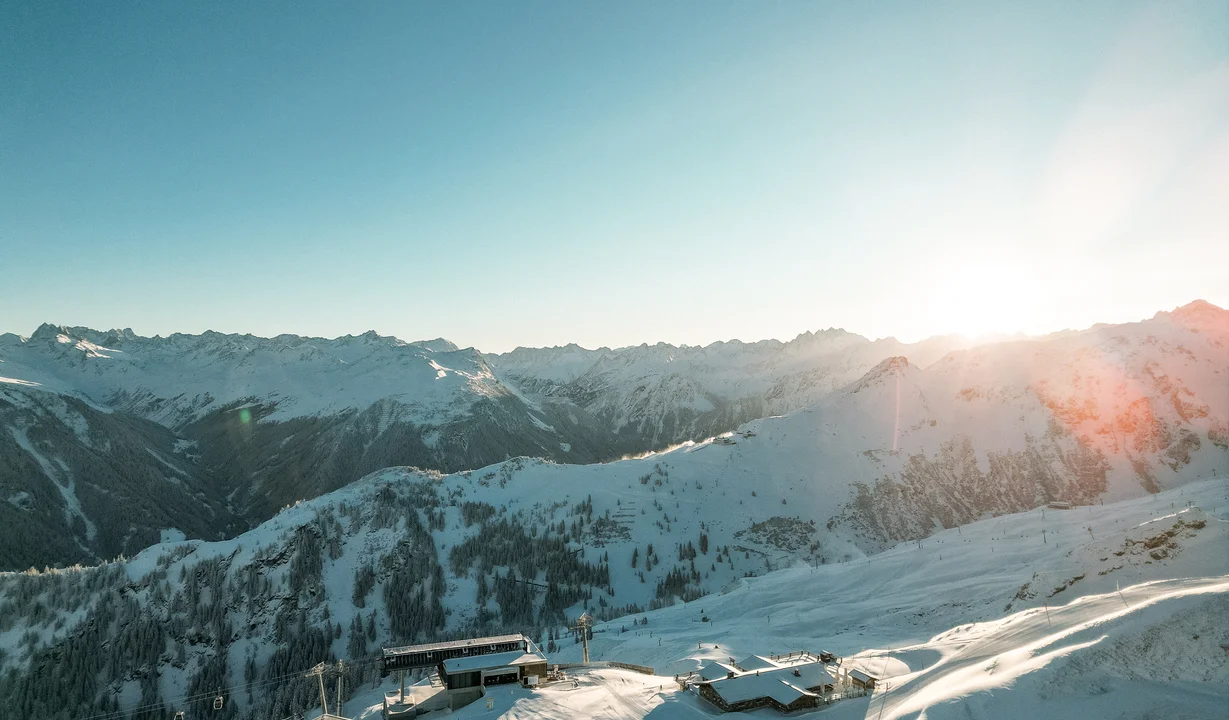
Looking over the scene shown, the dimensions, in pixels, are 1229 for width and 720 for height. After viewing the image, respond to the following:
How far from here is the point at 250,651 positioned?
116 meters

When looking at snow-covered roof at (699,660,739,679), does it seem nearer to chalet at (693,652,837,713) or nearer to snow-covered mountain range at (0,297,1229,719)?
chalet at (693,652,837,713)

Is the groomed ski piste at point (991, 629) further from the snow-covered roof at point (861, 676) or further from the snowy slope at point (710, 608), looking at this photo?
the snow-covered roof at point (861, 676)

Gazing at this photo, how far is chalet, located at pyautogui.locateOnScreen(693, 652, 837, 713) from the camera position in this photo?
4644 centimetres

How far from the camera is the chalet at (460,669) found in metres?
56.8

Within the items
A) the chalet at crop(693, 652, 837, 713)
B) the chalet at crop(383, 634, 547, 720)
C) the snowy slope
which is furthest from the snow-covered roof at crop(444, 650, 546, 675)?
the chalet at crop(693, 652, 837, 713)

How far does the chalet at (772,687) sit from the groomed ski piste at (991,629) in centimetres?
118

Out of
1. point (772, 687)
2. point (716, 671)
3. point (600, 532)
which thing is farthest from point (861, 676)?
point (600, 532)

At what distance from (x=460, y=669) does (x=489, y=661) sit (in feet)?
10.3

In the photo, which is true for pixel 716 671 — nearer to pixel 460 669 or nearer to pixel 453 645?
pixel 460 669

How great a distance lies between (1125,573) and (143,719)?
14246 centimetres

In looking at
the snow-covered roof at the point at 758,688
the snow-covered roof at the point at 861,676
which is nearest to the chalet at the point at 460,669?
the snow-covered roof at the point at 758,688

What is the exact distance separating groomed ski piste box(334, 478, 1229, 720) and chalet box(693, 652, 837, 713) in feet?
3.86

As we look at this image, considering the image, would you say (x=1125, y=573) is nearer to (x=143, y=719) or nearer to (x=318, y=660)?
(x=318, y=660)

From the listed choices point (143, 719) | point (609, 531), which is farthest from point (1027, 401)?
point (143, 719)
